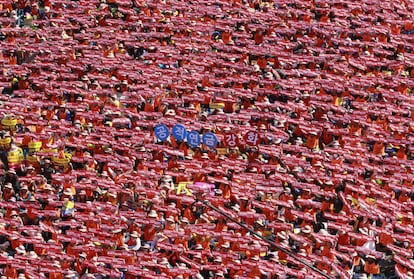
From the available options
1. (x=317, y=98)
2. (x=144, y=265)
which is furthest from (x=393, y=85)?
(x=144, y=265)

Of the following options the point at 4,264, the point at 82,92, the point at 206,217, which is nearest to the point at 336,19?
the point at 82,92

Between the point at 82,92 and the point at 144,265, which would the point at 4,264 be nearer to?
the point at 144,265

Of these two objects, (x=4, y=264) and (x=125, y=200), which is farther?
(x=125, y=200)

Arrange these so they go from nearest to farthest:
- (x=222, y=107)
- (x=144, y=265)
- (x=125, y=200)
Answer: (x=144, y=265) < (x=125, y=200) < (x=222, y=107)

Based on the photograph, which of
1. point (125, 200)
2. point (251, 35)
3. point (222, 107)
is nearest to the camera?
point (125, 200)

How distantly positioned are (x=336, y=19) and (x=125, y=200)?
12.2 meters

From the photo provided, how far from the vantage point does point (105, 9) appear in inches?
1657

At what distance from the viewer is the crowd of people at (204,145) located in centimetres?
3095

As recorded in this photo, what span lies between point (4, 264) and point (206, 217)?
17.4 feet

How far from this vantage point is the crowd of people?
102 ft

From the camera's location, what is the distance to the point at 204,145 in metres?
34.5

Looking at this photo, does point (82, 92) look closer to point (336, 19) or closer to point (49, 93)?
point (49, 93)

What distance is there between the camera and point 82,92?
37.5 meters

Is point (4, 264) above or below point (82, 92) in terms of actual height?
below
